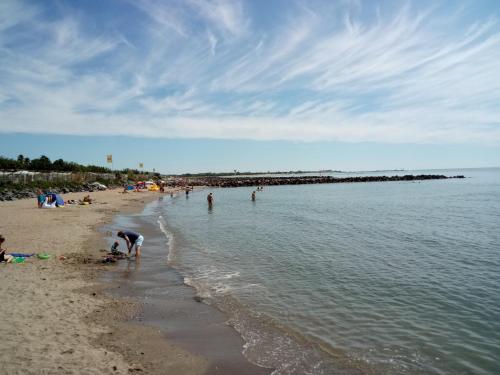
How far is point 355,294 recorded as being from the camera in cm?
1185

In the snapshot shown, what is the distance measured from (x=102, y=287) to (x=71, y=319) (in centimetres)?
294

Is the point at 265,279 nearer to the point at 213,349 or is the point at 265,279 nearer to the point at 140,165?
the point at 213,349

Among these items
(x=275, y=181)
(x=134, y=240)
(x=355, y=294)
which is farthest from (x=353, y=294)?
(x=275, y=181)

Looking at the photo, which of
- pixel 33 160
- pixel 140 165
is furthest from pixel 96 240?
pixel 140 165

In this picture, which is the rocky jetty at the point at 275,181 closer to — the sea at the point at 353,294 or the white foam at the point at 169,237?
the white foam at the point at 169,237

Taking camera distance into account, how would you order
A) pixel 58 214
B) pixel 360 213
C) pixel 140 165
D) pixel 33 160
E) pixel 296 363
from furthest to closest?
pixel 140 165
pixel 33 160
pixel 360 213
pixel 58 214
pixel 296 363

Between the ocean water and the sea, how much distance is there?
0.03 meters

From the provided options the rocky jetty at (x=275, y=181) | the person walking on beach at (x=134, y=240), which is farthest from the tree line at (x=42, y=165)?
the person walking on beach at (x=134, y=240)

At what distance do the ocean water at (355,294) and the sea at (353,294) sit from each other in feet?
0.11

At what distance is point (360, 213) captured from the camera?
3638 cm

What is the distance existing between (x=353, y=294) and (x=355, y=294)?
6cm

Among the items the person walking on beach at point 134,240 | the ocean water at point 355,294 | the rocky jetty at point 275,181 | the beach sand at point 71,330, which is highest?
the rocky jetty at point 275,181

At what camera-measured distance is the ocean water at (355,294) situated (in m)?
7.84

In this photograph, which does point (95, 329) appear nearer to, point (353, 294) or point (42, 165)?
point (353, 294)
